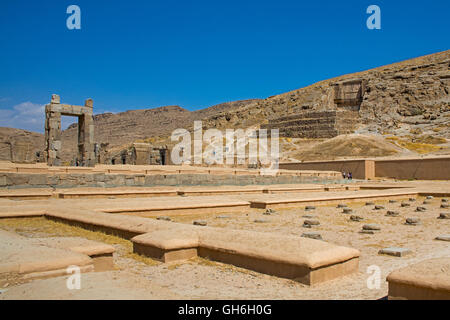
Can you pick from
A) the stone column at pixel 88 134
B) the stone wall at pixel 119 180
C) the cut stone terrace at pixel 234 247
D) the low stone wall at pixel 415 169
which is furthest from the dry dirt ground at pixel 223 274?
the low stone wall at pixel 415 169

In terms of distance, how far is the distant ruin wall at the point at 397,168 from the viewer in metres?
22.0

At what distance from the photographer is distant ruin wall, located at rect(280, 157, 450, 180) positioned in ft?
72.1

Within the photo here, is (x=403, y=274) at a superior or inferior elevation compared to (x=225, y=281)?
superior

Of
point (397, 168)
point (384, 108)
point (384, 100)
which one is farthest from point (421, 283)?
point (384, 100)

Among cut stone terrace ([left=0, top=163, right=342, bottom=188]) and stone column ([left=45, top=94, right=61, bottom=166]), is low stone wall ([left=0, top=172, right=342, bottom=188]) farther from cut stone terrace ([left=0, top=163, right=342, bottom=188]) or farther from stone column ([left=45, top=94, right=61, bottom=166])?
stone column ([left=45, top=94, right=61, bottom=166])

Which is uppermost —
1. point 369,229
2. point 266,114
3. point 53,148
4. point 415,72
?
point 415,72

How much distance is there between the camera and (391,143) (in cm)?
3703

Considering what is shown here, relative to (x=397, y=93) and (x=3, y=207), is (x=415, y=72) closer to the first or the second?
(x=397, y=93)

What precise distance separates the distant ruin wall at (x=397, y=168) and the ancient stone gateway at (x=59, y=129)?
611 inches


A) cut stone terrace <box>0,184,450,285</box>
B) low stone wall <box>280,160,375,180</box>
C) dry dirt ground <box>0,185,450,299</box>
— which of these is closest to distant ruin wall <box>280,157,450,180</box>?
low stone wall <box>280,160,375,180</box>

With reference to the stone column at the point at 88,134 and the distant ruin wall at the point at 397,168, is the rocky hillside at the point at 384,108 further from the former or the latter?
Result: the stone column at the point at 88,134

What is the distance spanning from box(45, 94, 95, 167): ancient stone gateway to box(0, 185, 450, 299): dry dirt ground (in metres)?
14.4

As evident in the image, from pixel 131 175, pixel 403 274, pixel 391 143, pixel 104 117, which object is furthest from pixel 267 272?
pixel 104 117

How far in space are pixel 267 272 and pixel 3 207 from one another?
19.1 ft
